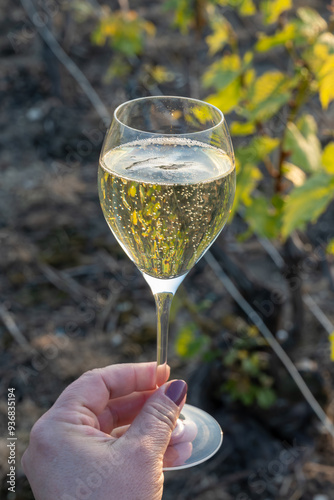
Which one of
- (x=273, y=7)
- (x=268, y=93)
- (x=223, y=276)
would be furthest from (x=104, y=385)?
(x=223, y=276)

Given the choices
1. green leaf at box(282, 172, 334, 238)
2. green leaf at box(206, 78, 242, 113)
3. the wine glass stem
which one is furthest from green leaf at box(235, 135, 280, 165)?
the wine glass stem

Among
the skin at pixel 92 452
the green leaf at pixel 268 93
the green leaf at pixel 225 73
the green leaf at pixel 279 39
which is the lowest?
the skin at pixel 92 452

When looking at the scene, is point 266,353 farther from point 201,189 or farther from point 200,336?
point 201,189

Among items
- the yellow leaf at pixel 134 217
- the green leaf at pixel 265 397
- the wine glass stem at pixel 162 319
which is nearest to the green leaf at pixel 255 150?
the wine glass stem at pixel 162 319

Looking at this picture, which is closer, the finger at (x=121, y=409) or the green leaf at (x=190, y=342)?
the finger at (x=121, y=409)

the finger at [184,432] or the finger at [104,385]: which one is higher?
the finger at [104,385]

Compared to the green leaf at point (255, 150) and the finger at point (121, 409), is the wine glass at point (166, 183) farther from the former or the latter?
the green leaf at point (255, 150)
